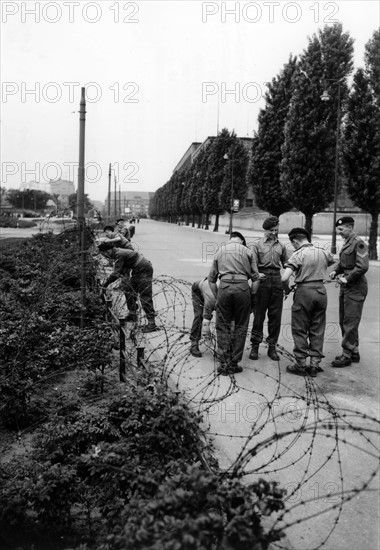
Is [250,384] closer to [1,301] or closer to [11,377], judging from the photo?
[11,377]

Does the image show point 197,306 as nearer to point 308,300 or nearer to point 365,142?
point 308,300

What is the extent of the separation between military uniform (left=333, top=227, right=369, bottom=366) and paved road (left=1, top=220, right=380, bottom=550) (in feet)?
1.35

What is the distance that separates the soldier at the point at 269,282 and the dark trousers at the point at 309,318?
549 millimetres

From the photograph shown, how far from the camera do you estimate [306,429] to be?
2633 mm

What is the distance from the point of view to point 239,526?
209 cm

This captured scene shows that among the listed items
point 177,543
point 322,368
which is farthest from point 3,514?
point 322,368

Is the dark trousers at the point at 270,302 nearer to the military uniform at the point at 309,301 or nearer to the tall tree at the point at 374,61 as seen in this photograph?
the military uniform at the point at 309,301

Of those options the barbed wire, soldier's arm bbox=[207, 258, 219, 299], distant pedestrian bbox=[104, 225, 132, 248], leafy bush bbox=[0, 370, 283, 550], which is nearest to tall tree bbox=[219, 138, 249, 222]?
distant pedestrian bbox=[104, 225, 132, 248]

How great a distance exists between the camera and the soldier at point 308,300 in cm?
704

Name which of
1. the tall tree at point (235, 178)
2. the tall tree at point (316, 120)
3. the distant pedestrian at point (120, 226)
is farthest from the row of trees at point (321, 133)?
the tall tree at point (235, 178)

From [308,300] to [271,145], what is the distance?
33.7 m

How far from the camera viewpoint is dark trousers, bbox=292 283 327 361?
7.06 m

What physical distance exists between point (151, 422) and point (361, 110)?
2479cm

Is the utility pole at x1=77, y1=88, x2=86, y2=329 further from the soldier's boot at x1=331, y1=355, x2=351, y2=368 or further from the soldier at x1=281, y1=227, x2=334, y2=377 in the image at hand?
the soldier's boot at x1=331, y1=355, x2=351, y2=368
